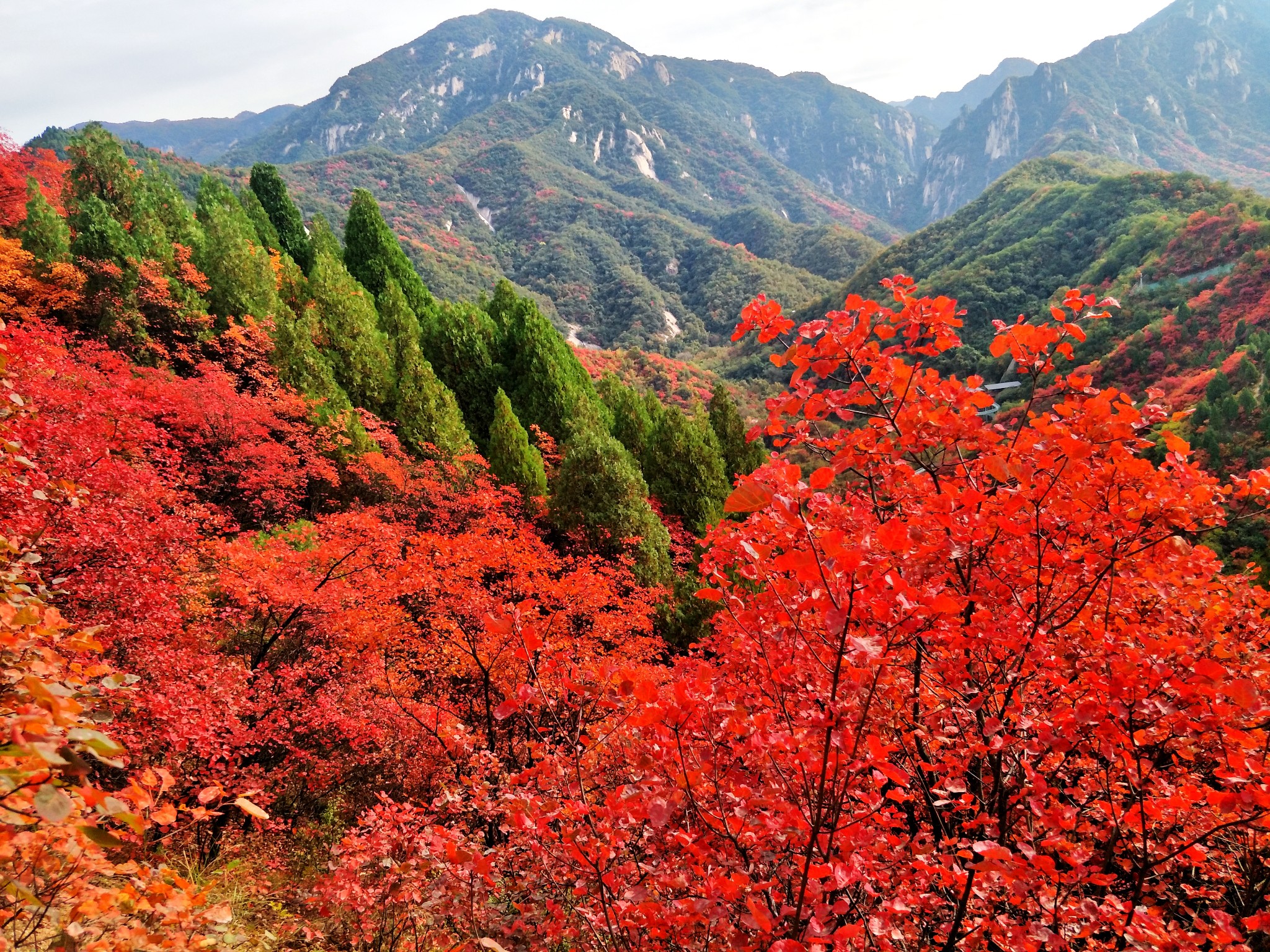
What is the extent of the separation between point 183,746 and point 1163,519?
961 centimetres

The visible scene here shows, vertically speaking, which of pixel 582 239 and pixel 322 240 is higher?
pixel 582 239

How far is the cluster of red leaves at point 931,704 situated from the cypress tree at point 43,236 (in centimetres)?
2464

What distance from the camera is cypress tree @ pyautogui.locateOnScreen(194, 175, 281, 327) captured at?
2217 centimetres

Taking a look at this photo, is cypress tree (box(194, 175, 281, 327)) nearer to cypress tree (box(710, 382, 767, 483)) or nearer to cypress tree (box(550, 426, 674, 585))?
cypress tree (box(550, 426, 674, 585))

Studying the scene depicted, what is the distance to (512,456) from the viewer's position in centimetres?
1986

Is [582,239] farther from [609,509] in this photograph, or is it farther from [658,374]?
[609,509]

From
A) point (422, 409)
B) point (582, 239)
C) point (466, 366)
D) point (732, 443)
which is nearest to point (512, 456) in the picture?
point (422, 409)

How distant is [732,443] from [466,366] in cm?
1142

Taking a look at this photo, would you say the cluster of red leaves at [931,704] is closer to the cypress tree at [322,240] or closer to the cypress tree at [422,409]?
the cypress tree at [422,409]

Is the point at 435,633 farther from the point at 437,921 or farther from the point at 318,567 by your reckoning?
the point at 437,921

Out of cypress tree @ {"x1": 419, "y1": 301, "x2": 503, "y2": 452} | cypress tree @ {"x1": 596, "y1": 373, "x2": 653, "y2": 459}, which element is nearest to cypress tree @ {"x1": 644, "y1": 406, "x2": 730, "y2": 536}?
cypress tree @ {"x1": 596, "y1": 373, "x2": 653, "y2": 459}

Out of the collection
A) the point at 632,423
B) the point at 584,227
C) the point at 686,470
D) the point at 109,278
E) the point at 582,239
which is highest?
the point at 584,227

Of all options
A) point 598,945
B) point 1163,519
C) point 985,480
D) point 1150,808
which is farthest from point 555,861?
point 1163,519

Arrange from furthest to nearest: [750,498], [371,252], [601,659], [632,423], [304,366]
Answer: [371,252], [632,423], [304,366], [601,659], [750,498]
